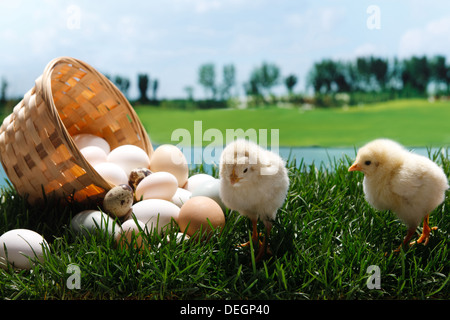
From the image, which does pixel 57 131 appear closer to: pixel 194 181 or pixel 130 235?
pixel 130 235

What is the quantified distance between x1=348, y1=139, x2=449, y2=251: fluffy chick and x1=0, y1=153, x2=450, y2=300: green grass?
131 mm

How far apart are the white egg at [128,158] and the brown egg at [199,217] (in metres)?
0.51

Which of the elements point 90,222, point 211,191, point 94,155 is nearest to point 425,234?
point 211,191

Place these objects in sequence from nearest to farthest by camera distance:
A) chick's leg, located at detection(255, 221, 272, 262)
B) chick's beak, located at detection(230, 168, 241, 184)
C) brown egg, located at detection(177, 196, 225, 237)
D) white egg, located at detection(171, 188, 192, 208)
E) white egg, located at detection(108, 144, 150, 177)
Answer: chick's beak, located at detection(230, 168, 241, 184) → chick's leg, located at detection(255, 221, 272, 262) → brown egg, located at detection(177, 196, 225, 237) → white egg, located at detection(171, 188, 192, 208) → white egg, located at detection(108, 144, 150, 177)

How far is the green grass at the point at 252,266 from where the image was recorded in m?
1.40

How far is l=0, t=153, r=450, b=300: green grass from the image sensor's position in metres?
1.40

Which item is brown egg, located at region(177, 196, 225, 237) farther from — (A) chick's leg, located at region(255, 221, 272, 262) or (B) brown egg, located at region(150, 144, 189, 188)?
(B) brown egg, located at region(150, 144, 189, 188)

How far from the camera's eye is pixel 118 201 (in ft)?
5.57

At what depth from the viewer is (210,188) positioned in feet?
5.95

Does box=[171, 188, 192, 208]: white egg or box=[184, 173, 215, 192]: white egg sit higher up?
box=[184, 173, 215, 192]: white egg

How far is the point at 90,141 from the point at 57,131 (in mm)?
518

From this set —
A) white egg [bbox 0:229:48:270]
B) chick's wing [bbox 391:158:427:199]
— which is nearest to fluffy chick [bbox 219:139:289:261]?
chick's wing [bbox 391:158:427:199]

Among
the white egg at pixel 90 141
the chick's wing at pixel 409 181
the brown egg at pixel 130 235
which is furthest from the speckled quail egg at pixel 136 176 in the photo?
the chick's wing at pixel 409 181
